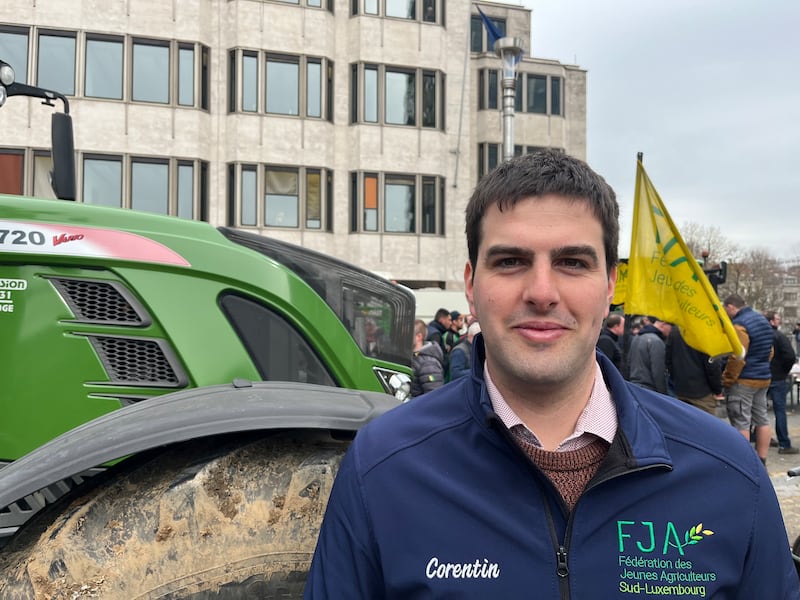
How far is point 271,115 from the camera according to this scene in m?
21.8

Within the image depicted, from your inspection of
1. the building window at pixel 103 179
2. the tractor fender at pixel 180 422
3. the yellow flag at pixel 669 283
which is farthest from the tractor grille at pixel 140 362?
the building window at pixel 103 179

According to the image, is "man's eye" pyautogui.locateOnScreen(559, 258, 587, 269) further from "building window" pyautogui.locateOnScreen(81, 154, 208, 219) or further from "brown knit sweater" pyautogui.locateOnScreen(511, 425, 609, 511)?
"building window" pyautogui.locateOnScreen(81, 154, 208, 219)

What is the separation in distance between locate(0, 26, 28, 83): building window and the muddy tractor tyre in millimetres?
20913

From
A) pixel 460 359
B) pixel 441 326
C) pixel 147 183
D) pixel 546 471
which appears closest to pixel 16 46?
pixel 147 183

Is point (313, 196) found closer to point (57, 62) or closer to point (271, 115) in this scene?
point (271, 115)

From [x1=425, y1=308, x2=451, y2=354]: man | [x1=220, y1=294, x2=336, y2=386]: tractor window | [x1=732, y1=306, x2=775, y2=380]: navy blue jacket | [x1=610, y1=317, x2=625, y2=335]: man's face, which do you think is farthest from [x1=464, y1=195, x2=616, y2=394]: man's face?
[x1=425, y1=308, x2=451, y2=354]: man

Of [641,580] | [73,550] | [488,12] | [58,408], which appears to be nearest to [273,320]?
[58,408]

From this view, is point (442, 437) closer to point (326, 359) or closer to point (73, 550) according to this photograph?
point (73, 550)

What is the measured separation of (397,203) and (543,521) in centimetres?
2177

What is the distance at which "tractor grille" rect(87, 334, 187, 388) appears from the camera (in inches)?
117

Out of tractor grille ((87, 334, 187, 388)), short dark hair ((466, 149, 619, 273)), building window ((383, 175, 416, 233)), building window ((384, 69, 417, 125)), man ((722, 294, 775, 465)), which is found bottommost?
man ((722, 294, 775, 465))

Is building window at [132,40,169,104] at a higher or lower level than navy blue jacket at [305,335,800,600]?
higher

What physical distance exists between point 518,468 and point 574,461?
142 mm

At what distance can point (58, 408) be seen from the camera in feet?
9.49
